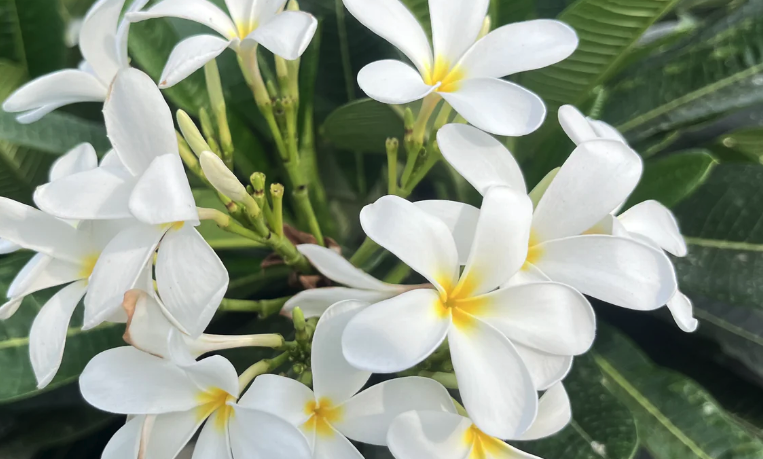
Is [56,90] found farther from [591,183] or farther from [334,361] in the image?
[591,183]

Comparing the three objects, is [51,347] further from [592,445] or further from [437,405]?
[592,445]

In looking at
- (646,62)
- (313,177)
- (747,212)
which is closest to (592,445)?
(747,212)

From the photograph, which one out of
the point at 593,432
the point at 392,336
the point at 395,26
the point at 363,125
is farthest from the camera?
the point at 363,125

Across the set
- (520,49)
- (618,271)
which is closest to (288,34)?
(520,49)

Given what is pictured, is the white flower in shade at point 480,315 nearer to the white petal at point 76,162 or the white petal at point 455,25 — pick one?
the white petal at point 455,25

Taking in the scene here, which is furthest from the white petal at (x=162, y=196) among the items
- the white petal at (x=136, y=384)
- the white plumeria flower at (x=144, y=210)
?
the white petal at (x=136, y=384)

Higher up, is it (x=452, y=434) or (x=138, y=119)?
(x=138, y=119)

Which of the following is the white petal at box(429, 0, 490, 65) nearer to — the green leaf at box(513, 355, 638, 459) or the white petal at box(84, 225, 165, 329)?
the white petal at box(84, 225, 165, 329)
